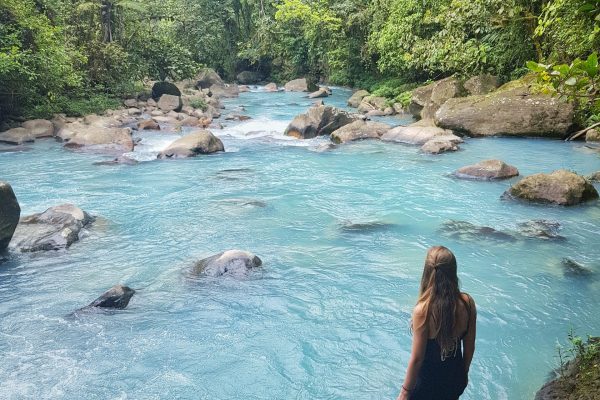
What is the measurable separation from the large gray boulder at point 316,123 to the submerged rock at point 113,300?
1151 centimetres

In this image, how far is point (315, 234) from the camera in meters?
8.84

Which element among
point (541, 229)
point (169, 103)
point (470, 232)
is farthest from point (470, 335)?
point (169, 103)

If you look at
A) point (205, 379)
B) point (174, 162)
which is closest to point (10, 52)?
point (174, 162)

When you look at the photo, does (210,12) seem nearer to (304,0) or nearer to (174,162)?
(304,0)

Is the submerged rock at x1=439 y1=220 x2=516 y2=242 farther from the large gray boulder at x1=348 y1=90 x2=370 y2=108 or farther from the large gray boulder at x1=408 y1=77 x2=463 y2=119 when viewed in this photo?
the large gray boulder at x1=348 y1=90 x2=370 y2=108

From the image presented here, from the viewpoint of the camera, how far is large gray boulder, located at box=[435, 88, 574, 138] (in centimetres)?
1522

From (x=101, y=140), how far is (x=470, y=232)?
1137cm

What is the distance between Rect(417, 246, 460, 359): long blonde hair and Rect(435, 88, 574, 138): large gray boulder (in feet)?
45.0

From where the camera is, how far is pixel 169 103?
2262 cm

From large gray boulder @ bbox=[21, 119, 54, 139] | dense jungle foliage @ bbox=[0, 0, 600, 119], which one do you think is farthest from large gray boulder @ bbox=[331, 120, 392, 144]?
large gray boulder @ bbox=[21, 119, 54, 139]

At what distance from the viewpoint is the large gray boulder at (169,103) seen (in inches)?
883

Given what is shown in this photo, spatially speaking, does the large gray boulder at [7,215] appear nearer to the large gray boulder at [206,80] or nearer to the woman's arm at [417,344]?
the woman's arm at [417,344]

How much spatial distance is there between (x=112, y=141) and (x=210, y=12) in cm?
2483

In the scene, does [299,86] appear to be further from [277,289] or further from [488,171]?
[277,289]
